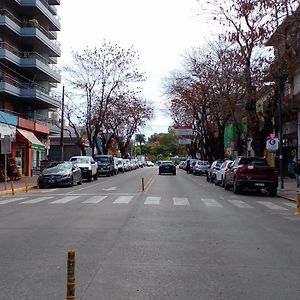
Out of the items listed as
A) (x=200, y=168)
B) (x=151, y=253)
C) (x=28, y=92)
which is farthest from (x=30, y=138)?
(x=151, y=253)

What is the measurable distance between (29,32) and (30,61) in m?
2.82

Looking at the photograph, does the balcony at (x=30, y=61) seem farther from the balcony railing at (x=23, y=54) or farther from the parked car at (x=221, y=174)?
the parked car at (x=221, y=174)

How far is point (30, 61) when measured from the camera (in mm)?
52156

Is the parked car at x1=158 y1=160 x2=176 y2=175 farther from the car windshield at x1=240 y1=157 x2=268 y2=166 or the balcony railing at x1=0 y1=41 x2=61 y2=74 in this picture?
the car windshield at x1=240 y1=157 x2=268 y2=166

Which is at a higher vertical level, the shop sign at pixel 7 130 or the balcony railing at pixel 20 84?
the balcony railing at pixel 20 84

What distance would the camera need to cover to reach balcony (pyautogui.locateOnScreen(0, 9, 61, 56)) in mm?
48616

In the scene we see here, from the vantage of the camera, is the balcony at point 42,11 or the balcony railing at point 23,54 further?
the balcony at point 42,11

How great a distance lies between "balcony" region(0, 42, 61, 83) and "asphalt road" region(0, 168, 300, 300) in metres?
34.9

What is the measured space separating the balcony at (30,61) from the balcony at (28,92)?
1.44 metres

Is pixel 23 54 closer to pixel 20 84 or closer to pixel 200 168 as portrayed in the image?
pixel 20 84

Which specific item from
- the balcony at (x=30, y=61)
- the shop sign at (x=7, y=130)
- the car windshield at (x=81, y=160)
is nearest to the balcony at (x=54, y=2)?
the balcony at (x=30, y=61)

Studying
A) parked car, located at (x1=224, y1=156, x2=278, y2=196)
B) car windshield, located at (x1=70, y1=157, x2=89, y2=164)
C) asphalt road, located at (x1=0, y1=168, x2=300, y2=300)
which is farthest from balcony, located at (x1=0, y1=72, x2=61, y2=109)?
asphalt road, located at (x1=0, y1=168, x2=300, y2=300)

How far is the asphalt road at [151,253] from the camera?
6.88 metres

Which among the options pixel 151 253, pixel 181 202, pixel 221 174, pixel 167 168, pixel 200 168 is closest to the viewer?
pixel 151 253
